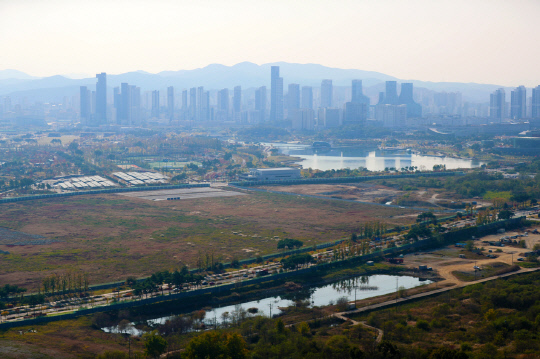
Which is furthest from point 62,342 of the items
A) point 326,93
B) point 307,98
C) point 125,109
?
point 326,93

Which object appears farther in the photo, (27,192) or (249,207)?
(27,192)

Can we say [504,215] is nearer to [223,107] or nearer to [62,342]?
[62,342]

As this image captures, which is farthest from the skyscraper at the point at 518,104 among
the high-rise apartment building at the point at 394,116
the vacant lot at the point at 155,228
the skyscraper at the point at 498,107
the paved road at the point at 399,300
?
the paved road at the point at 399,300

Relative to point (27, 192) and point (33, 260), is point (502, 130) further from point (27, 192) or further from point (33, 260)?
point (33, 260)

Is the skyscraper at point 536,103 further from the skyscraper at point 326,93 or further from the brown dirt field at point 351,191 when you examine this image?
the brown dirt field at point 351,191

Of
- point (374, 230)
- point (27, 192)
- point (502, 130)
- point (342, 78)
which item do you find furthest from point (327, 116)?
point (342, 78)
